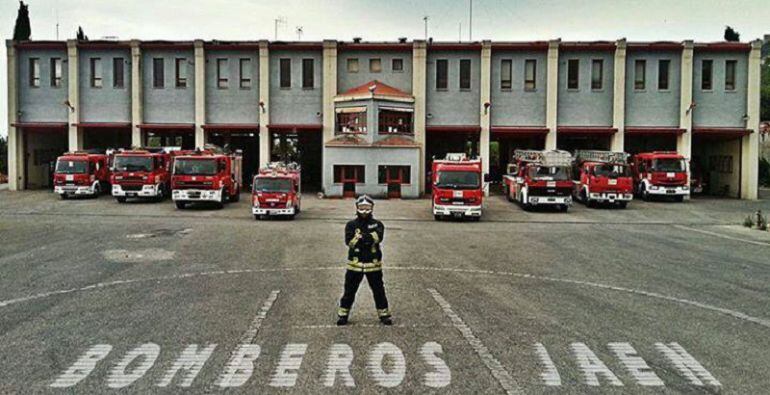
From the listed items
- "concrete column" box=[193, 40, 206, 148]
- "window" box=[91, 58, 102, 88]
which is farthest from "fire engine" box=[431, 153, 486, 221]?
"window" box=[91, 58, 102, 88]

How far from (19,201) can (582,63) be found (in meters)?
34.9

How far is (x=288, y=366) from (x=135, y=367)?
1.85 meters

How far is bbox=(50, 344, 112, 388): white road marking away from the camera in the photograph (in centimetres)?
799

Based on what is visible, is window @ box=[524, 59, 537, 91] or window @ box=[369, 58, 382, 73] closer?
window @ box=[524, 59, 537, 91]

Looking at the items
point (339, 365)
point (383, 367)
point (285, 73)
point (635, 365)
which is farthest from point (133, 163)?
point (635, 365)

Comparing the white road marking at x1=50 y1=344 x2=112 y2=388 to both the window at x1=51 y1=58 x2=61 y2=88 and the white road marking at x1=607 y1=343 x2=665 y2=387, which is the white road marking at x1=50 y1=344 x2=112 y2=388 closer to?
the white road marking at x1=607 y1=343 x2=665 y2=387

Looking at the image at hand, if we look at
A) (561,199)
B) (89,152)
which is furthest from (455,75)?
(89,152)

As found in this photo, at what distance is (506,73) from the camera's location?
46.2 metres

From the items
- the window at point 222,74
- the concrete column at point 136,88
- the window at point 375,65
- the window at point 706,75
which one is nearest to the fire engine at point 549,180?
the window at point 375,65

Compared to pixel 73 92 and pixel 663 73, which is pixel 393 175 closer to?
pixel 663 73

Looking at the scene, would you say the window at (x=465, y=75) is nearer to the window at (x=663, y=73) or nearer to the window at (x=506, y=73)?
the window at (x=506, y=73)

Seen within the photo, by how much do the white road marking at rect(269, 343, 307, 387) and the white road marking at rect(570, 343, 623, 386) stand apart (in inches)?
134

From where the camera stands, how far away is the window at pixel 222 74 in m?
46.8

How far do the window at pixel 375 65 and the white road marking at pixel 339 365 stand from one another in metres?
39.1
